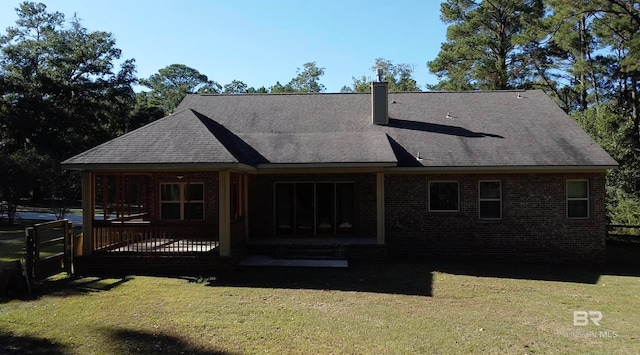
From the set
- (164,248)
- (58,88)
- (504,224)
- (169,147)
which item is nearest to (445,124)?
(504,224)

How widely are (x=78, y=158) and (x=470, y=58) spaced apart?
2795 centimetres

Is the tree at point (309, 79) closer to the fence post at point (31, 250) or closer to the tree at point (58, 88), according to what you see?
the tree at point (58, 88)

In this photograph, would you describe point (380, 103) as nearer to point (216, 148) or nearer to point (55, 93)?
point (216, 148)

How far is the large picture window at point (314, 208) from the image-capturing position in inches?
584

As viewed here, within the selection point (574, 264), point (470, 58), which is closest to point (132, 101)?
point (470, 58)

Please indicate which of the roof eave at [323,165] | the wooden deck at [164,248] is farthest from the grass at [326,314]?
the roof eave at [323,165]

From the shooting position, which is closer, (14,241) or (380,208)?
(380,208)

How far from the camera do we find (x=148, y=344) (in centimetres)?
615

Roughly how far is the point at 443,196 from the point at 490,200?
4.68 feet

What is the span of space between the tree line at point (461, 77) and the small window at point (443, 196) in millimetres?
11918

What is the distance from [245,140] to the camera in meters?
15.0

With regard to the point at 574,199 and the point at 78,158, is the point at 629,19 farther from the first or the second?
the point at 78,158

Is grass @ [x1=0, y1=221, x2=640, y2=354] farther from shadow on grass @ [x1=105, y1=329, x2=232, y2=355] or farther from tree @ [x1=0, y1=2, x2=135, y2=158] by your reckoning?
tree @ [x1=0, y1=2, x2=135, y2=158]

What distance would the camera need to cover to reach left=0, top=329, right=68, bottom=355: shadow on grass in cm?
586
